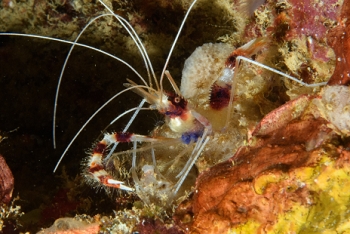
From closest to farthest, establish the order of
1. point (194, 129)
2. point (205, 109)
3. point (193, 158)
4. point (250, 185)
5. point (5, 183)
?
point (250, 185) < point (5, 183) < point (193, 158) < point (194, 129) < point (205, 109)

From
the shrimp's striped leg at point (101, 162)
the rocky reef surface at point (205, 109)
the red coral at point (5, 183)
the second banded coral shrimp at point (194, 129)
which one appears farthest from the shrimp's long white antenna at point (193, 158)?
the red coral at point (5, 183)

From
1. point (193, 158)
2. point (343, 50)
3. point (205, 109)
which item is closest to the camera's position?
point (343, 50)

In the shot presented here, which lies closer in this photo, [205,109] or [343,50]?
[343,50]

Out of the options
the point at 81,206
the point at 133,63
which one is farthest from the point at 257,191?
the point at 133,63

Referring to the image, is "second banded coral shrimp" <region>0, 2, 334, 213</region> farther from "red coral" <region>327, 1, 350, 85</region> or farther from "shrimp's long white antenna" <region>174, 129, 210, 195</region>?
"red coral" <region>327, 1, 350, 85</region>

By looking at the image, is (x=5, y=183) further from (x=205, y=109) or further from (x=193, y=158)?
(x=205, y=109)

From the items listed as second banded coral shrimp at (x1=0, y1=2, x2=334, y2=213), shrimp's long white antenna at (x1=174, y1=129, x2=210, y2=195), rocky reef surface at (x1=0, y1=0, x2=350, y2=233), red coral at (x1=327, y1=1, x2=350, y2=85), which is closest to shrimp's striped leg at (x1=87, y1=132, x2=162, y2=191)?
second banded coral shrimp at (x1=0, y1=2, x2=334, y2=213)

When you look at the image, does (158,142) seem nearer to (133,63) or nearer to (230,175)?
(230,175)

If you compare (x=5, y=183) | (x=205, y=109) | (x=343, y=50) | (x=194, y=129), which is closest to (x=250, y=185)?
(x=343, y=50)
